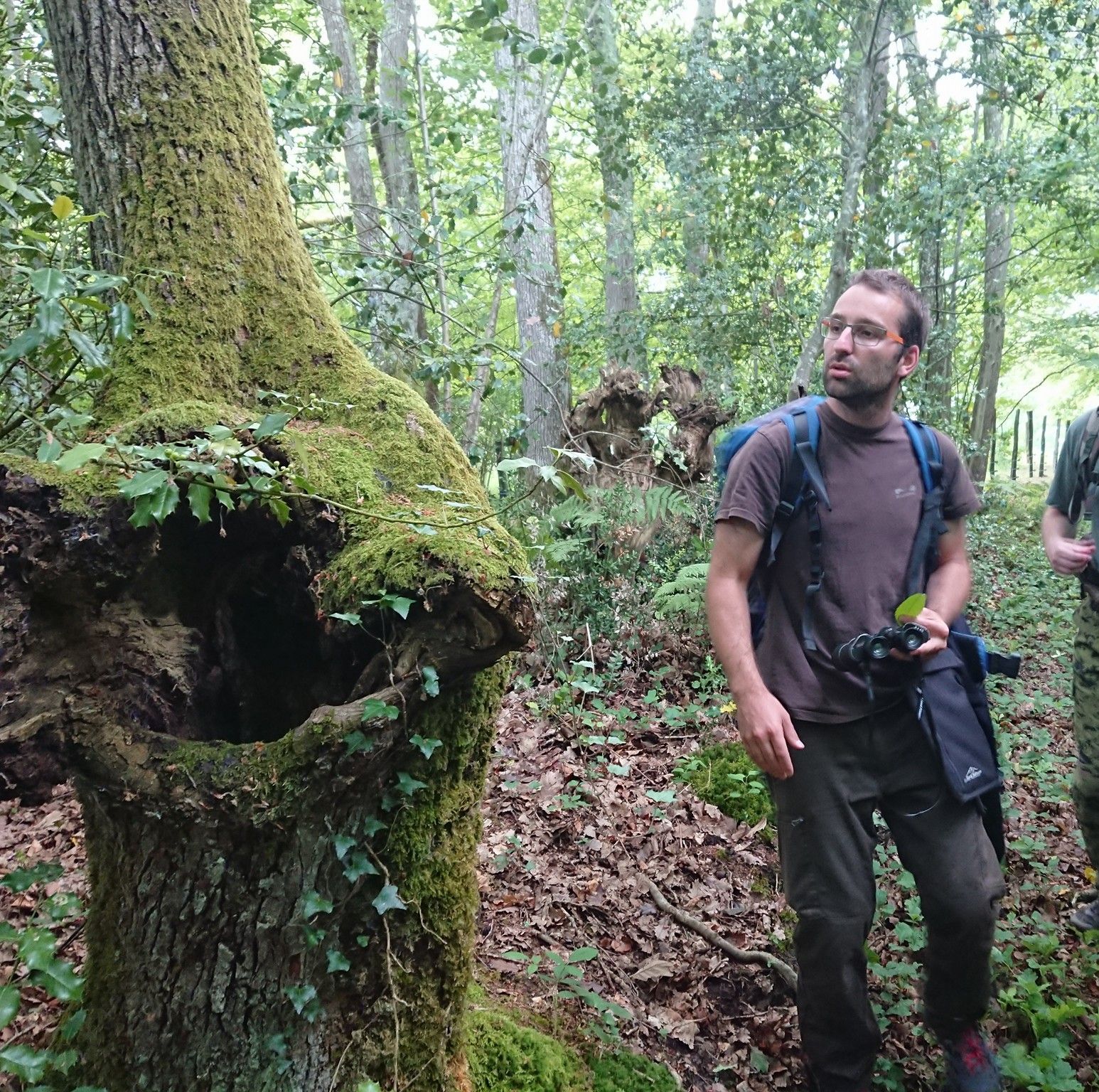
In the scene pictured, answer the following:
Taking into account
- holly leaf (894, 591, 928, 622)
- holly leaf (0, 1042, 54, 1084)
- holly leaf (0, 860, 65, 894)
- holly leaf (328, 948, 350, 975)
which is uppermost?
holly leaf (894, 591, 928, 622)

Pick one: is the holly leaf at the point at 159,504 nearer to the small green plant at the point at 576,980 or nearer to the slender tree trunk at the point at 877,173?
the small green plant at the point at 576,980

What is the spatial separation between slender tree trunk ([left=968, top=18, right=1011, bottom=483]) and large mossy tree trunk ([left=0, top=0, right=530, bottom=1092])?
430 inches

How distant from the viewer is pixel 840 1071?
251 centimetres

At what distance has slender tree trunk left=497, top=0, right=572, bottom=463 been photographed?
858 cm

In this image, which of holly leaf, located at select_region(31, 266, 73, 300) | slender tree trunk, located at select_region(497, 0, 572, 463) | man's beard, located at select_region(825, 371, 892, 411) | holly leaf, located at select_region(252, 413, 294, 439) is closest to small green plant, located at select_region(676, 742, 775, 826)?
man's beard, located at select_region(825, 371, 892, 411)

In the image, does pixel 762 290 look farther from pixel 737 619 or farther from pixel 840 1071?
pixel 840 1071

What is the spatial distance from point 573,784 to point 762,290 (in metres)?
7.13

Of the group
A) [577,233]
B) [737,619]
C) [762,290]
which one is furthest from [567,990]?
[577,233]

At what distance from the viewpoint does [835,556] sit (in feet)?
8.38

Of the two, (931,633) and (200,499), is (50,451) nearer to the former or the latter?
(200,499)

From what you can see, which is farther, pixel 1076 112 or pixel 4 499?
pixel 1076 112

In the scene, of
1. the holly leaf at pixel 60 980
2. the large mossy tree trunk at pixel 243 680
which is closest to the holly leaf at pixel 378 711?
the large mossy tree trunk at pixel 243 680

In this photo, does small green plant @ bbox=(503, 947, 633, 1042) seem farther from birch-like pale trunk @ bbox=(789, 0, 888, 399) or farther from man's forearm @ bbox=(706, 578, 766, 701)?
birch-like pale trunk @ bbox=(789, 0, 888, 399)

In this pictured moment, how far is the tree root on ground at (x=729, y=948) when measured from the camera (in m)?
3.29
